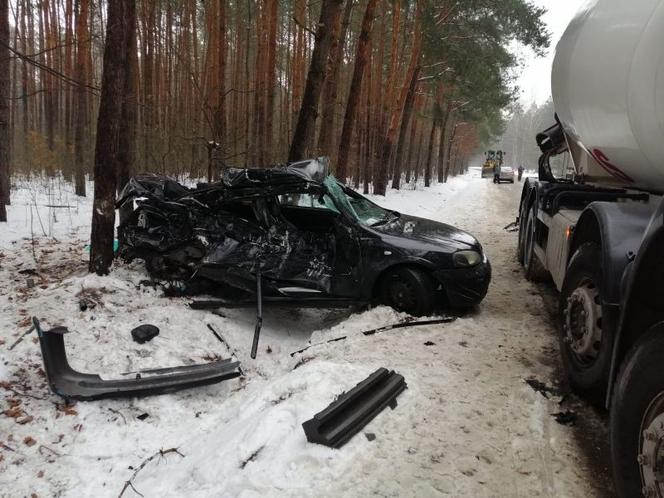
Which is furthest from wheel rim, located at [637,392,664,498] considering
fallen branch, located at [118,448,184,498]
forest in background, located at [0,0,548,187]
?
forest in background, located at [0,0,548,187]

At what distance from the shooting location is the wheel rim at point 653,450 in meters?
1.87

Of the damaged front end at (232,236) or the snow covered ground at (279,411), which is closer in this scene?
the snow covered ground at (279,411)

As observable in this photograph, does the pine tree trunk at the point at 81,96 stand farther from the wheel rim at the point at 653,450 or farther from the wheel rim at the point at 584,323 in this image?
the wheel rim at the point at 653,450

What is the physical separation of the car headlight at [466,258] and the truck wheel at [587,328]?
1713 mm

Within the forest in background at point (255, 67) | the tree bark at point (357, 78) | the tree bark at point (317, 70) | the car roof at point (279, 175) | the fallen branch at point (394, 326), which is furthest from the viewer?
the forest in background at point (255, 67)

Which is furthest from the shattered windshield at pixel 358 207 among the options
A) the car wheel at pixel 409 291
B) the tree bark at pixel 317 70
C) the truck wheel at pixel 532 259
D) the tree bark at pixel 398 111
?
the tree bark at pixel 398 111

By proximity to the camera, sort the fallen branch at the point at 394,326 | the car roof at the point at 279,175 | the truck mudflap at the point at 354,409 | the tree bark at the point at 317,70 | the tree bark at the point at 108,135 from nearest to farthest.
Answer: the truck mudflap at the point at 354,409 < the fallen branch at the point at 394,326 < the car roof at the point at 279,175 < the tree bark at the point at 108,135 < the tree bark at the point at 317,70

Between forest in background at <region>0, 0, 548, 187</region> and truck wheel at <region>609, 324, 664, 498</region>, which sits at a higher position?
forest in background at <region>0, 0, 548, 187</region>

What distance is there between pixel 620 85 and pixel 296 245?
387 centimetres

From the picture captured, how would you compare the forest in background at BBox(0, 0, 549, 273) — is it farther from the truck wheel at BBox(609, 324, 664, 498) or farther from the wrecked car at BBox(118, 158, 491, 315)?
the truck wheel at BBox(609, 324, 664, 498)

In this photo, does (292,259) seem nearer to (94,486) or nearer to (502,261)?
(94,486)

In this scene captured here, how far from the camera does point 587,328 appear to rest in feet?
11.2

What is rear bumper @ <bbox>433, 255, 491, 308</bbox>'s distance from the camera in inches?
217

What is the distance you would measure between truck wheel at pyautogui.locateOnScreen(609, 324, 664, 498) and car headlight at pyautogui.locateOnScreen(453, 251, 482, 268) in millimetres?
3283
